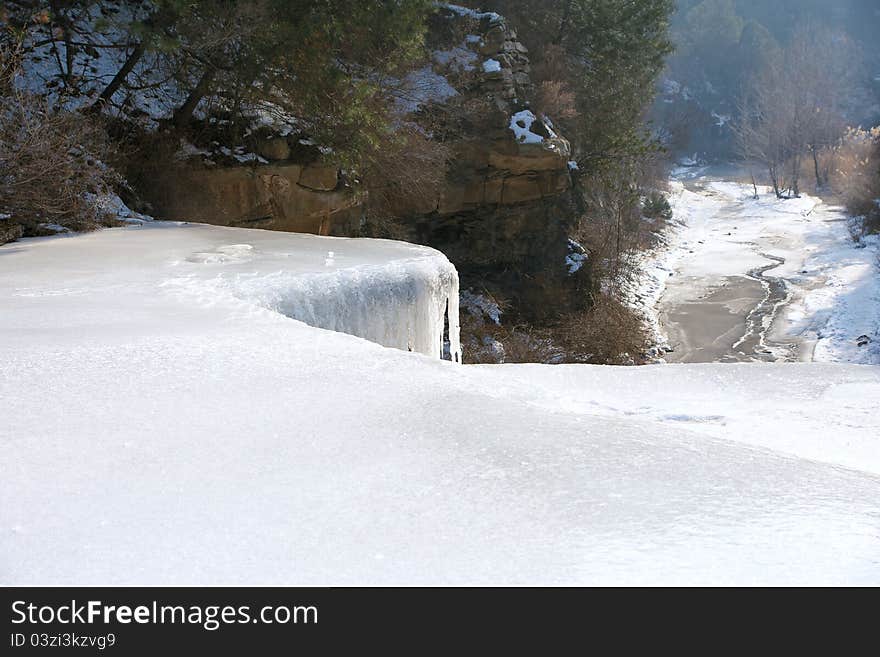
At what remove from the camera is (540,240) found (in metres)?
17.3

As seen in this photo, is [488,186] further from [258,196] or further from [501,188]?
[258,196]

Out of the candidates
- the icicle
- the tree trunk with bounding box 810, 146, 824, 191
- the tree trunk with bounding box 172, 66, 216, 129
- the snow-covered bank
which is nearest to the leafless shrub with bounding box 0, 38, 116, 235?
the snow-covered bank

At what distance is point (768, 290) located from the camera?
20.3m

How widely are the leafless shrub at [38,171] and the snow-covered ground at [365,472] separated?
12.4 ft

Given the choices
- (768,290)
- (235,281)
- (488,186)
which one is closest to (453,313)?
(235,281)

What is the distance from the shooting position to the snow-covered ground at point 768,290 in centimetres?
1606

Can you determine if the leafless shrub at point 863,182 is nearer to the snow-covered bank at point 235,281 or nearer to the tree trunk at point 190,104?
the tree trunk at point 190,104

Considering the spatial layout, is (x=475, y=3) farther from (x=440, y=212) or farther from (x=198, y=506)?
(x=198, y=506)

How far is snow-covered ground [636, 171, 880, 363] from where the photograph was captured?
1606cm

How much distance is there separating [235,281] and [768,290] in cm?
1780

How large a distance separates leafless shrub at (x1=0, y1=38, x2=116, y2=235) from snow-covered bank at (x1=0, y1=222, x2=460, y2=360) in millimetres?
392

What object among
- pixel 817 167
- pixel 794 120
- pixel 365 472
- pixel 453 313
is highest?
pixel 794 120

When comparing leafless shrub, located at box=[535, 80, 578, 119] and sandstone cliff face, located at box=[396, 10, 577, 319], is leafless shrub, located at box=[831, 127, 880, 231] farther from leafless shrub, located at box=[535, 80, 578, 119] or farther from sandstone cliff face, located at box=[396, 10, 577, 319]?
sandstone cliff face, located at box=[396, 10, 577, 319]
